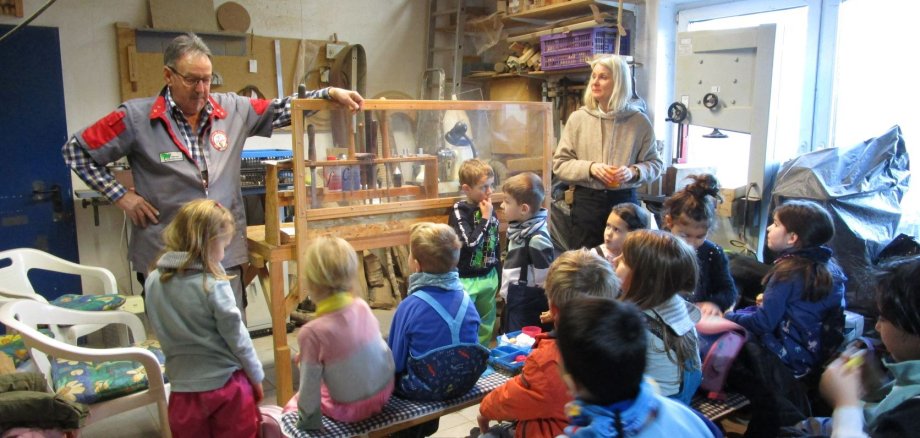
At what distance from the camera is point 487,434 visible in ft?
6.81

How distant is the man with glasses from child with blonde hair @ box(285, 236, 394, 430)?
92 centimetres

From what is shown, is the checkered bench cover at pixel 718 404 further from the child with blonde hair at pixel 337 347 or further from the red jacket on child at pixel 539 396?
the child with blonde hair at pixel 337 347

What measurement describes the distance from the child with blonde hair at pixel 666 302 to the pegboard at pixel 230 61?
3.87 m

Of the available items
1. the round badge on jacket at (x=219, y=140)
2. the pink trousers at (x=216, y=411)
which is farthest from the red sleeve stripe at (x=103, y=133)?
the pink trousers at (x=216, y=411)

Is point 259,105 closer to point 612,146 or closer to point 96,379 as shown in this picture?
point 96,379

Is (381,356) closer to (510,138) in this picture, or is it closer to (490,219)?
(490,219)

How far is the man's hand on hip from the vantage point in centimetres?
255

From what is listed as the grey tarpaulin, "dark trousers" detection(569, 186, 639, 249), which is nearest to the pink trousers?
"dark trousers" detection(569, 186, 639, 249)

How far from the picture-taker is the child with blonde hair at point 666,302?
1842mm

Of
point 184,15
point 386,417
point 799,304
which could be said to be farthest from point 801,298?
point 184,15

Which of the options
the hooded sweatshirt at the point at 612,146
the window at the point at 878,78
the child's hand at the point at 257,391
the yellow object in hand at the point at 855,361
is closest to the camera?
the yellow object in hand at the point at 855,361

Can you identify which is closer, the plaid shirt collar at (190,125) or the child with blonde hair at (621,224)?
the plaid shirt collar at (190,125)

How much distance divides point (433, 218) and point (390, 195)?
0.25 metres

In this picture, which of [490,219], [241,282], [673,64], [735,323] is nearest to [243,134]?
[241,282]
